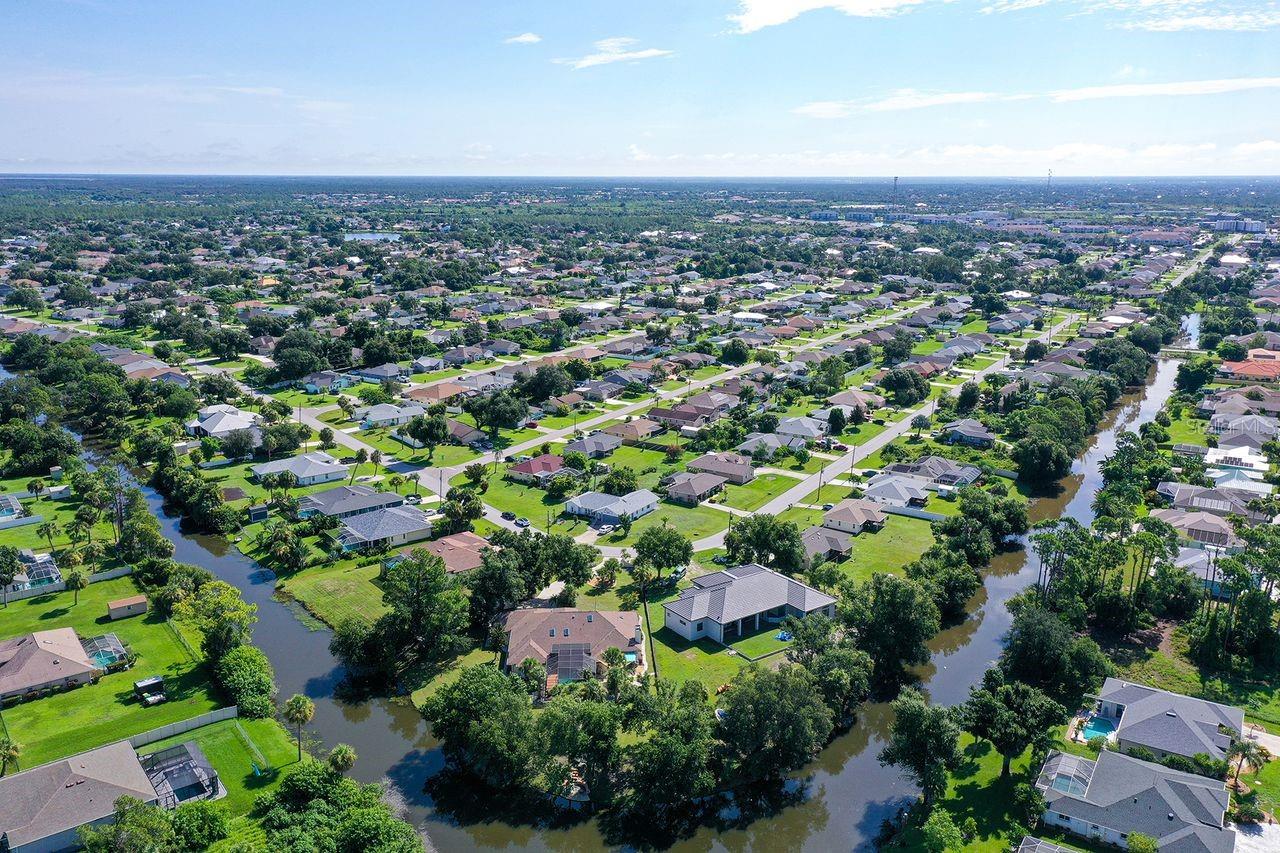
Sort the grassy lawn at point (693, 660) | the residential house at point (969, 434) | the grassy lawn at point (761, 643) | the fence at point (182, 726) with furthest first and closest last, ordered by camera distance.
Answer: the residential house at point (969, 434) → the grassy lawn at point (761, 643) → the grassy lawn at point (693, 660) → the fence at point (182, 726)

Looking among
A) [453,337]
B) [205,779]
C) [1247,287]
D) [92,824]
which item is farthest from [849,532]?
[1247,287]

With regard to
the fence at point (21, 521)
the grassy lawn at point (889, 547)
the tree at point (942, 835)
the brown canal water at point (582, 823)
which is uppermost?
the tree at point (942, 835)

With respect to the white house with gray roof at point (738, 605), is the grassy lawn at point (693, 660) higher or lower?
lower

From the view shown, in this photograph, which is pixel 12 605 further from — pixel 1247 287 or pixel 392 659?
pixel 1247 287

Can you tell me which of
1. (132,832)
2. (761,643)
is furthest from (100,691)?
(761,643)

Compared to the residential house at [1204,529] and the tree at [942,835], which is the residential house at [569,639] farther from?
the residential house at [1204,529]

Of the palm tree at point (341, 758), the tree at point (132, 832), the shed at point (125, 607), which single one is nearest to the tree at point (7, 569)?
the shed at point (125, 607)

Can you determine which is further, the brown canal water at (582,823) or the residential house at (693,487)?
the residential house at (693,487)
